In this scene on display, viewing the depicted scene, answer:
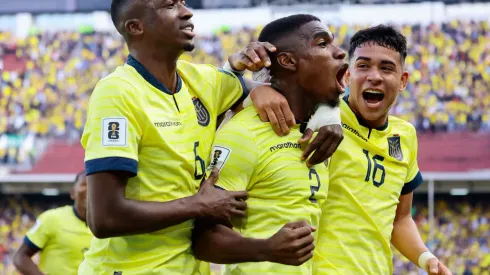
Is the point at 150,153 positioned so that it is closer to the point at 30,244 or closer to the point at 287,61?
the point at 287,61

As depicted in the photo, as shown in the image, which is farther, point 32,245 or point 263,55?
point 32,245

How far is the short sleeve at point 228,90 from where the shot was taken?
12.0 ft

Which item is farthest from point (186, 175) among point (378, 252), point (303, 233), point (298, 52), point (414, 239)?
point (414, 239)

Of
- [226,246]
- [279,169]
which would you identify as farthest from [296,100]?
[226,246]

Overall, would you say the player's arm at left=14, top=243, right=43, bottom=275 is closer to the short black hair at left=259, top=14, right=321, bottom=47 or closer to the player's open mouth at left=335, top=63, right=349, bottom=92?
the short black hair at left=259, top=14, right=321, bottom=47

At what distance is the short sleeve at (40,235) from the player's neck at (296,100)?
170 inches

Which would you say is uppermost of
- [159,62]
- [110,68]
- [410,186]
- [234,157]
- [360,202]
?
[159,62]

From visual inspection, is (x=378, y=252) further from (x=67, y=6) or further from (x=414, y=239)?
(x=67, y=6)

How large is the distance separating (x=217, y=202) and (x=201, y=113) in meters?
0.47

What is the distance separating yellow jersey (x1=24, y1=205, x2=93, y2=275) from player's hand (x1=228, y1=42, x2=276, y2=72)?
Result: 426 centimetres

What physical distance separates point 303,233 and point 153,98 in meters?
0.81

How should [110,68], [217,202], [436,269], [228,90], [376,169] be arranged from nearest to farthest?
[217,202] < [228,90] < [376,169] < [436,269] < [110,68]

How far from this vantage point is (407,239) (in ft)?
15.0

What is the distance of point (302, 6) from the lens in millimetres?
23969
